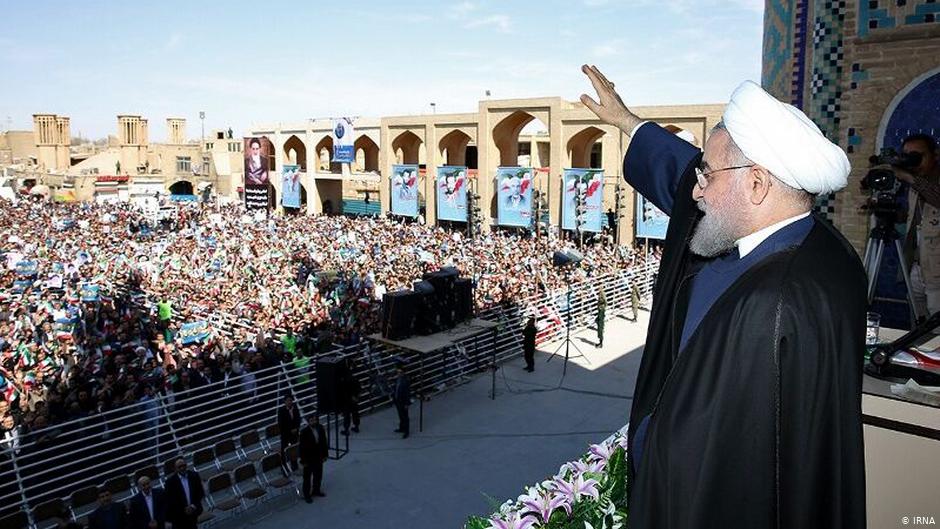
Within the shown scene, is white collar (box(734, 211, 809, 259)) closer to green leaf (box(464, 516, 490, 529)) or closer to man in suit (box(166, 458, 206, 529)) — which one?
green leaf (box(464, 516, 490, 529))

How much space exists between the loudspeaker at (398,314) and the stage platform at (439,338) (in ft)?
0.43

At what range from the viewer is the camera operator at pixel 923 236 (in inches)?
217

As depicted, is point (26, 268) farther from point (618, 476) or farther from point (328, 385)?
point (618, 476)

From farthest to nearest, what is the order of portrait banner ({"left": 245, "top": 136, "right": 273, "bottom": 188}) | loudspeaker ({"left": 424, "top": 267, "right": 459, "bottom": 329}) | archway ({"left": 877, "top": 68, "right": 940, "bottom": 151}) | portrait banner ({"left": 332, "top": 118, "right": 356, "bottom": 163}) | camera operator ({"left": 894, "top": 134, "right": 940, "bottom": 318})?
portrait banner ({"left": 245, "top": 136, "right": 273, "bottom": 188}) < portrait banner ({"left": 332, "top": 118, "right": 356, "bottom": 163}) < loudspeaker ({"left": 424, "top": 267, "right": 459, "bottom": 329}) < archway ({"left": 877, "top": 68, "right": 940, "bottom": 151}) < camera operator ({"left": 894, "top": 134, "right": 940, "bottom": 318})

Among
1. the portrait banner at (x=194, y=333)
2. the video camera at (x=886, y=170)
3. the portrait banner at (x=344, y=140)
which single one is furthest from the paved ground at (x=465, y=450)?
the portrait banner at (x=344, y=140)

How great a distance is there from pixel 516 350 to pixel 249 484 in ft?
28.5

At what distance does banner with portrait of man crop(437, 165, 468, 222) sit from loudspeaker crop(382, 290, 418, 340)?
27.1 metres

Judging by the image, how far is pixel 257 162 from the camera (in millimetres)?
48000

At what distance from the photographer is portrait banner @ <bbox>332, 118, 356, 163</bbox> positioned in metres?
47.6

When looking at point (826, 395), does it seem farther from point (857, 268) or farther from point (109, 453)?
point (109, 453)

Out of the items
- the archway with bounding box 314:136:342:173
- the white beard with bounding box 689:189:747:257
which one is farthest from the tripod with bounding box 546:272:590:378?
the archway with bounding box 314:136:342:173

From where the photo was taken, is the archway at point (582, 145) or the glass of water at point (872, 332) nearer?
the glass of water at point (872, 332)

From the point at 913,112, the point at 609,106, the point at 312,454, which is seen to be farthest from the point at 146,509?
the point at 913,112

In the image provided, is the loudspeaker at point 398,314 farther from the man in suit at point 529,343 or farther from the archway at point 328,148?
the archway at point 328,148
